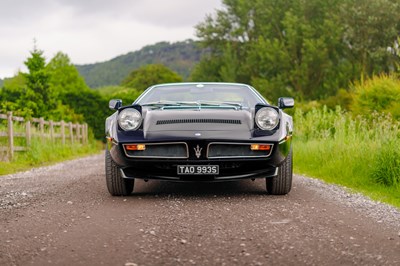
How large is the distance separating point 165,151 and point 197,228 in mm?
1382

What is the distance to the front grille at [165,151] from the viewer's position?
524 centimetres

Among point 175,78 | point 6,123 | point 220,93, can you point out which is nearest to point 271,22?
point 175,78

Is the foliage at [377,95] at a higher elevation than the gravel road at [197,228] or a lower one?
higher

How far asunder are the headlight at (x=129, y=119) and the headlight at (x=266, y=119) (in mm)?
1194

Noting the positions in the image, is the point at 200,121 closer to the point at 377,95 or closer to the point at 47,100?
the point at 377,95

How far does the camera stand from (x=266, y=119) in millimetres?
5406

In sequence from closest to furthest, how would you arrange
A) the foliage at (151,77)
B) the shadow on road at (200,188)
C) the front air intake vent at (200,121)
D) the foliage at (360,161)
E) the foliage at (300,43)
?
the front air intake vent at (200,121), the shadow on road at (200,188), the foliage at (360,161), the foliage at (300,43), the foliage at (151,77)

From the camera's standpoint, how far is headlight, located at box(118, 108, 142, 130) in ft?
17.7

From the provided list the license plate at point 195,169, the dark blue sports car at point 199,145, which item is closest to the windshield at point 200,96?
the dark blue sports car at point 199,145

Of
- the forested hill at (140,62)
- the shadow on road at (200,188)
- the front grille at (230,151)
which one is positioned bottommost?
the shadow on road at (200,188)

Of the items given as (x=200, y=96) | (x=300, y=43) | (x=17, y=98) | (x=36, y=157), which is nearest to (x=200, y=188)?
(x=200, y=96)

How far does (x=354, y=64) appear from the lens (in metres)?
38.9

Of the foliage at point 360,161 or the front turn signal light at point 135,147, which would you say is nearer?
the front turn signal light at point 135,147

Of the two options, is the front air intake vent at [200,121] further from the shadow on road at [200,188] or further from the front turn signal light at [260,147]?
the shadow on road at [200,188]
